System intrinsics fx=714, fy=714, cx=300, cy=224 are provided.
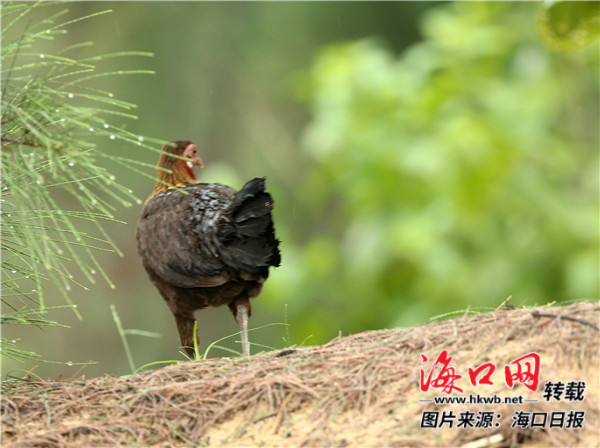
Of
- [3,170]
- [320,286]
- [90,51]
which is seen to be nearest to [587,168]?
[320,286]

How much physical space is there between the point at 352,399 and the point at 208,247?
5.43 ft

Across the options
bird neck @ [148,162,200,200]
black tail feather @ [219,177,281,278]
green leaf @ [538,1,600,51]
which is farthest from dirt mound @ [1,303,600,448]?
bird neck @ [148,162,200,200]

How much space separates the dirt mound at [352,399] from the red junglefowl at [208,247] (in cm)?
118

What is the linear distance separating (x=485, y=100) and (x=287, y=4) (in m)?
3.22

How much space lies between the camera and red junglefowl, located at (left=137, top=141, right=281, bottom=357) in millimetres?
3260

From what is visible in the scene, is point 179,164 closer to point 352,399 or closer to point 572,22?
point 572,22

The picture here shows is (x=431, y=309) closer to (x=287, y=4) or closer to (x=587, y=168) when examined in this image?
(x=587, y=168)

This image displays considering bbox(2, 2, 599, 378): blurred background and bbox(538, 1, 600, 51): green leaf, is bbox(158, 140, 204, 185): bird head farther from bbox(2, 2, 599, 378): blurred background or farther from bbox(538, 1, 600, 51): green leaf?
bbox(538, 1, 600, 51): green leaf

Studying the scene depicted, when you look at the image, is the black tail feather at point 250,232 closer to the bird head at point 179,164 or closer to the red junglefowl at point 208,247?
the red junglefowl at point 208,247

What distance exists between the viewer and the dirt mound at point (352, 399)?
1610 millimetres

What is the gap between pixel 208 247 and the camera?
3.29 metres

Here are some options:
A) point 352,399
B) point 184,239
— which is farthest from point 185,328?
point 352,399

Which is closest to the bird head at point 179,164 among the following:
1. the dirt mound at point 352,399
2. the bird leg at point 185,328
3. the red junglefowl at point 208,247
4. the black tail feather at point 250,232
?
the red junglefowl at point 208,247

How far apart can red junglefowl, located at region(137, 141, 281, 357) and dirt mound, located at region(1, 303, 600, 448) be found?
118 cm
